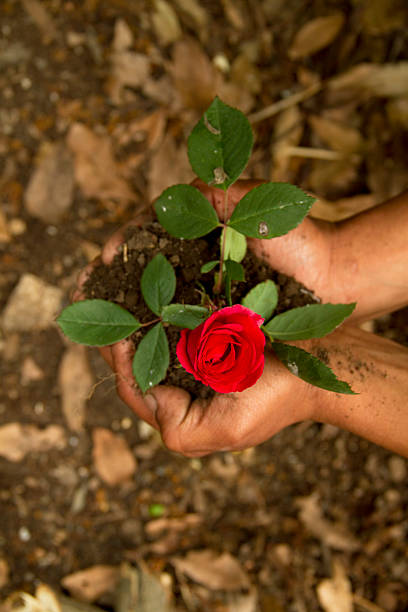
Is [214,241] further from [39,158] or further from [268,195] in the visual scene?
[39,158]

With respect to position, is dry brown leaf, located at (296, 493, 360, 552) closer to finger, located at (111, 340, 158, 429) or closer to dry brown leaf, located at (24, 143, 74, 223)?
finger, located at (111, 340, 158, 429)

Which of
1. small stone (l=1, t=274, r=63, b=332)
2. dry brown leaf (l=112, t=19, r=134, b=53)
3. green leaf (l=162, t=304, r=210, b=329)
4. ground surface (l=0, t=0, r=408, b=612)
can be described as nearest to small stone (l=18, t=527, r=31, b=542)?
ground surface (l=0, t=0, r=408, b=612)

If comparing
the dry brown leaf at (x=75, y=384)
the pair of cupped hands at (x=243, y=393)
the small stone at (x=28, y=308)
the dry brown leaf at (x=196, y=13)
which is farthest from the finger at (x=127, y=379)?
the dry brown leaf at (x=196, y=13)

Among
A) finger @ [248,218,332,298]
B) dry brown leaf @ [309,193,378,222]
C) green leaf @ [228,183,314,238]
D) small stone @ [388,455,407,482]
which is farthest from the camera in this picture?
small stone @ [388,455,407,482]

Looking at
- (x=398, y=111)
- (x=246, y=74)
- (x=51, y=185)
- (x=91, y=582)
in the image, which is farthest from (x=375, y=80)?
(x=91, y=582)

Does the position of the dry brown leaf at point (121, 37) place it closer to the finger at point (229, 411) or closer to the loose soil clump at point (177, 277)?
the loose soil clump at point (177, 277)

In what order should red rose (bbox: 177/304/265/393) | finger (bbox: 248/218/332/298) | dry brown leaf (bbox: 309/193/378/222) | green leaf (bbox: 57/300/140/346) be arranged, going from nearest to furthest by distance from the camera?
red rose (bbox: 177/304/265/393) → green leaf (bbox: 57/300/140/346) → finger (bbox: 248/218/332/298) → dry brown leaf (bbox: 309/193/378/222)

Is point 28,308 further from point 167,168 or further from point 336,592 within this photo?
point 336,592

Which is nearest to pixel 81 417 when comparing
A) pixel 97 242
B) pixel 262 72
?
pixel 97 242
